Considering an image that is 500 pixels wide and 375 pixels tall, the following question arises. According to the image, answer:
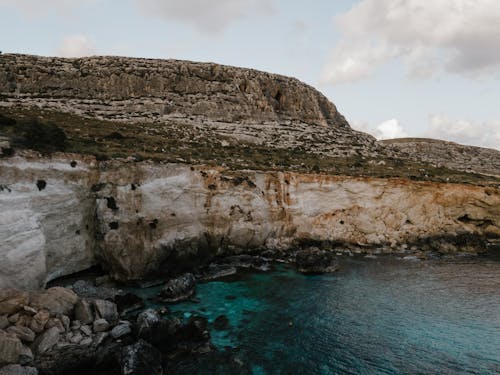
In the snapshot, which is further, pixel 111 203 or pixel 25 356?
pixel 111 203

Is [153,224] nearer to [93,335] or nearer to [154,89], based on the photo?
[93,335]

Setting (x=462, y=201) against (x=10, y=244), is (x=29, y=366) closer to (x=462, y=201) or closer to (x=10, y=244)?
(x=10, y=244)

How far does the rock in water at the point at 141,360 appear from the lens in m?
19.2

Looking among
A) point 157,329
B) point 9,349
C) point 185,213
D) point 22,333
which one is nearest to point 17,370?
point 9,349

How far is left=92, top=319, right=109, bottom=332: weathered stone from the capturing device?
77.1 feet

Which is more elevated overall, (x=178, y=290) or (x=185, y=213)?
(x=185, y=213)

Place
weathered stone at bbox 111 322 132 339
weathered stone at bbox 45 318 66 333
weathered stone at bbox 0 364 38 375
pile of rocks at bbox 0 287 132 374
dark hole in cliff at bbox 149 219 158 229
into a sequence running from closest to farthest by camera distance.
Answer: weathered stone at bbox 0 364 38 375, pile of rocks at bbox 0 287 132 374, weathered stone at bbox 45 318 66 333, weathered stone at bbox 111 322 132 339, dark hole in cliff at bbox 149 219 158 229

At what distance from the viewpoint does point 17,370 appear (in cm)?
1825

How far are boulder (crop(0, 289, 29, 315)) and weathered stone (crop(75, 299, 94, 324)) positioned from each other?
3.14 metres

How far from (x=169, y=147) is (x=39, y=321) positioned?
103 feet

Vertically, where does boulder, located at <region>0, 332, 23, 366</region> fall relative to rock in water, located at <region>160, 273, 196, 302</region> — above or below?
above

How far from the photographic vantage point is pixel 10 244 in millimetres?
25047

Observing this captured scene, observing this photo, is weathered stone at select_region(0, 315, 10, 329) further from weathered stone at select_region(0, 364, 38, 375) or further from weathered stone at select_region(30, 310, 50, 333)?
weathered stone at select_region(0, 364, 38, 375)

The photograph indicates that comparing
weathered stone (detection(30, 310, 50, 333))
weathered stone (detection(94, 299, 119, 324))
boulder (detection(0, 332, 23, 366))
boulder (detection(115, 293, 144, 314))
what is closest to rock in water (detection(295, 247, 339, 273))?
boulder (detection(115, 293, 144, 314))
